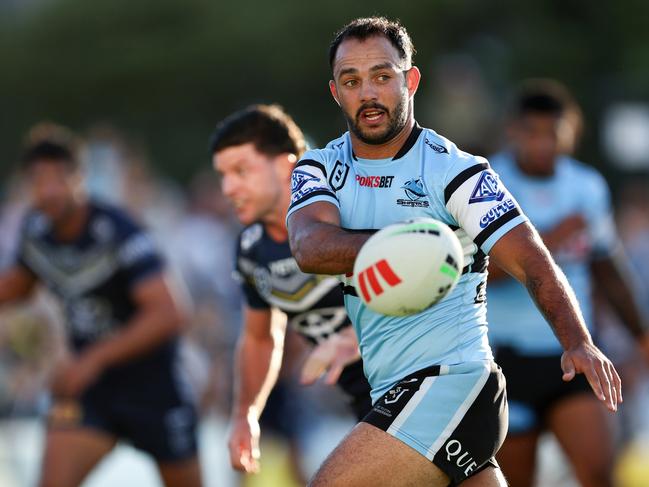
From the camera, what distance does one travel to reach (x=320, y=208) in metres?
4.86

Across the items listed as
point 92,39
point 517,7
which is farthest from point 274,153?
point 92,39

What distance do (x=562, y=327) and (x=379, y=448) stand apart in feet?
2.51

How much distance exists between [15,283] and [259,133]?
2696mm

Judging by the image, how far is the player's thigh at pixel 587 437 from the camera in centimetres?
714

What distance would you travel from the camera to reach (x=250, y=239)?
639cm

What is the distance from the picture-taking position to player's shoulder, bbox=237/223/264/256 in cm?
637

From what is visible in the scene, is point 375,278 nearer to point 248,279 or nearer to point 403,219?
point 403,219

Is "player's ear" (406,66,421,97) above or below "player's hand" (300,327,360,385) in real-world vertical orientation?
above

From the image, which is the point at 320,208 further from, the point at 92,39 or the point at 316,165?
the point at 92,39

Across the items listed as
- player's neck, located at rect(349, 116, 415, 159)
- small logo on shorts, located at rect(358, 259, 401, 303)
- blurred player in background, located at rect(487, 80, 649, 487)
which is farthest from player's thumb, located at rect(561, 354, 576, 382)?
blurred player in background, located at rect(487, 80, 649, 487)

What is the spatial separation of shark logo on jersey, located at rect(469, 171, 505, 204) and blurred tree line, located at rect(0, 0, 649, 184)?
1561 centimetres

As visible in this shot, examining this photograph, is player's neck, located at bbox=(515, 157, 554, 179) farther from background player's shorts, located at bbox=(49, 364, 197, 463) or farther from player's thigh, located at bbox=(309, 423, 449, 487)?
player's thigh, located at bbox=(309, 423, 449, 487)

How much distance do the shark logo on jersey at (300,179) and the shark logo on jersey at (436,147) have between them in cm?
43

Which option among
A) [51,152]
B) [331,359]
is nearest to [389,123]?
[331,359]
